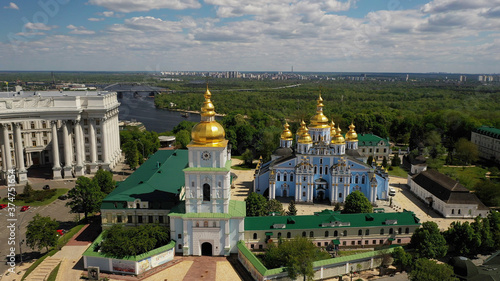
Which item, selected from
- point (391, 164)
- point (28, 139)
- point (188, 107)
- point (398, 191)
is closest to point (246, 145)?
point (391, 164)

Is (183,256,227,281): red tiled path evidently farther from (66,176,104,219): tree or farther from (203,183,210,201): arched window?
(66,176,104,219): tree

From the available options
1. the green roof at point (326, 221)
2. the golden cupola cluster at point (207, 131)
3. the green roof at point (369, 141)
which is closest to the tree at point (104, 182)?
the golden cupola cluster at point (207, 131)

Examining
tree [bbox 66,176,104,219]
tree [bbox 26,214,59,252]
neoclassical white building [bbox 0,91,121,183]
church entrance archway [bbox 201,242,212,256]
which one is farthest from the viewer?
neoclassical white building [bbox 0,91,121,183]

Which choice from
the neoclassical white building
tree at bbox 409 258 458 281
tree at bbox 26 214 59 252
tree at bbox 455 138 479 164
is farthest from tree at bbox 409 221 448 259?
the neoclassical white building

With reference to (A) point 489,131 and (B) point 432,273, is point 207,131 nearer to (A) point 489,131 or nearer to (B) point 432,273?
(B) point 432,273

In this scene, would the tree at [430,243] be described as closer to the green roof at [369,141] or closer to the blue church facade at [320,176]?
the blue church facade at [320,176]

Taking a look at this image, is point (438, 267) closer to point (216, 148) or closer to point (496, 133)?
point (216, 148)

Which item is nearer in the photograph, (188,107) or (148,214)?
(148,214)
